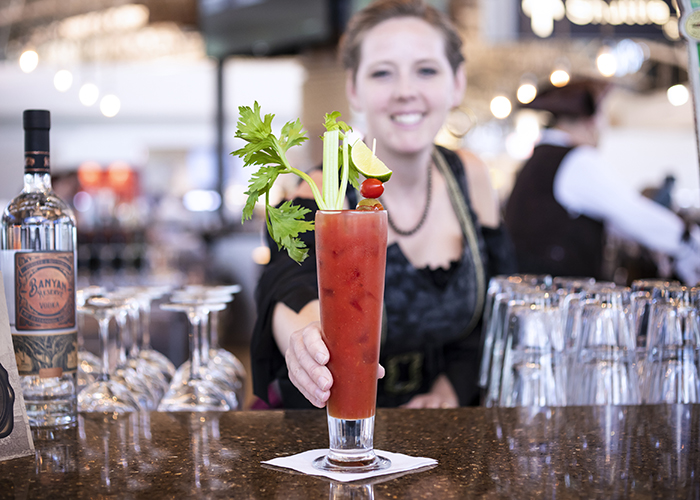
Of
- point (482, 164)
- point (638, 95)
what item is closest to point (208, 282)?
point (482, 164)

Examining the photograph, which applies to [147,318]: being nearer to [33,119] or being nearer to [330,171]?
[33,119]

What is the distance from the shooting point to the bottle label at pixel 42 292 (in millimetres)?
1060

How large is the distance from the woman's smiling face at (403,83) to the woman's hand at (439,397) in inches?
22.6

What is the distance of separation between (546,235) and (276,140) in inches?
98.9

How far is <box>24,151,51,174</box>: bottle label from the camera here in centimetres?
110

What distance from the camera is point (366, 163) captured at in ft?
A: 2.79

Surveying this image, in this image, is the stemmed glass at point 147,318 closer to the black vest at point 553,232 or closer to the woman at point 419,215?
the woman at point 419,215

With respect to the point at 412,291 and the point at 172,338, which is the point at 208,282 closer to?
the point at 172,338

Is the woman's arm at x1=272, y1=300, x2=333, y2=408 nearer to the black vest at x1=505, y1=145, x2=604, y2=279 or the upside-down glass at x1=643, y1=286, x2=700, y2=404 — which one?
the upside-down glass at x1=643, y1=286, x2=700, y2=404

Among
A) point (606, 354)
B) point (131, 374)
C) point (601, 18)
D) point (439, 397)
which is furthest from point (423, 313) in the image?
point (601, 18)

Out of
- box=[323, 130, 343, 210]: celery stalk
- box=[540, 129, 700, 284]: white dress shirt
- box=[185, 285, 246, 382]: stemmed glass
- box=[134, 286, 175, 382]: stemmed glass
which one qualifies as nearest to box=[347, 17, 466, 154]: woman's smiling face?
box=[185, 285, 246, 382]: stemmed glass

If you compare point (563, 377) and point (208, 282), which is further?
point (208, 282)

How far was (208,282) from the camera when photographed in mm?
6023

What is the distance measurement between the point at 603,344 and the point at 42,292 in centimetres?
88
